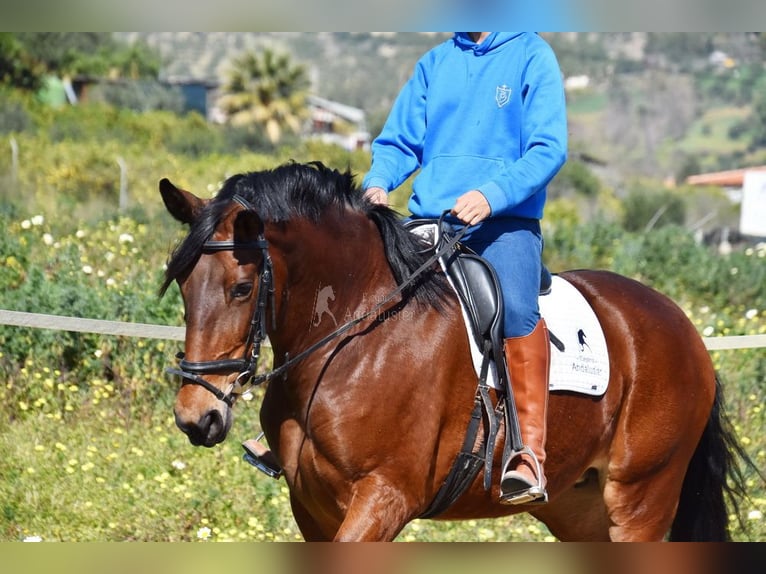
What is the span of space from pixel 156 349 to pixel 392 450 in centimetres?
413

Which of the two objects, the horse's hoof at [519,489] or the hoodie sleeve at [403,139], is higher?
the hoodie sleeve at [403,139]

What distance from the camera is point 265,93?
4509 centimetres

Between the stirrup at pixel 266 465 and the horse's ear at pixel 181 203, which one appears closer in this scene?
the horse's ear at pixel 181 203

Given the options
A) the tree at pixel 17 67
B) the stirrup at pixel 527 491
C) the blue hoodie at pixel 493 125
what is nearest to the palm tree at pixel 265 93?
the tree at pixel 17 67

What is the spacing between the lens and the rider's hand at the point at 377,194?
4328 mm

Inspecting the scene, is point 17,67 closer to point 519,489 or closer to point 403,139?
point 403,139

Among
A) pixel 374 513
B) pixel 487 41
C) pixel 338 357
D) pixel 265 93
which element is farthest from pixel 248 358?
pixel 265 93

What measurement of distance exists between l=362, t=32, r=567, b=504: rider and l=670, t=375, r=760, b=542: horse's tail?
1319 millimetres

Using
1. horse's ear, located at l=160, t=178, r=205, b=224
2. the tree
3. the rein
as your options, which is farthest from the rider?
the tree

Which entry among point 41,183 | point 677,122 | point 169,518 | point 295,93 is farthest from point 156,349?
point 677,122

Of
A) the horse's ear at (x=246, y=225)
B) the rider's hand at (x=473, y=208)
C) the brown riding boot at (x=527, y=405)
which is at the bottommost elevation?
the brown riding boot at (x=527, y=405)

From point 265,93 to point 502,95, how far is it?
42.0 metres

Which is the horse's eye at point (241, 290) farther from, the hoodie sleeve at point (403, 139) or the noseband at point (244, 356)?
the hoodie sleeve at point (403, 139)

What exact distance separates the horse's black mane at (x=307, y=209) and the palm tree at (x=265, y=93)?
4095 cm
